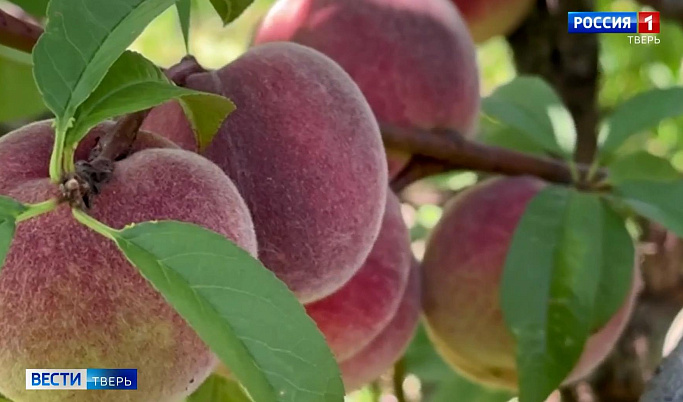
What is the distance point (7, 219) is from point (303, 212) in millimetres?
169

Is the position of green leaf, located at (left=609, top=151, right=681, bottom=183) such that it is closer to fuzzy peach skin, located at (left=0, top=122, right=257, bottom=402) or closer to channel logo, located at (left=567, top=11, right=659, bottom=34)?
channel logo, located at (left=567, top=11, right=659, bottom=34)

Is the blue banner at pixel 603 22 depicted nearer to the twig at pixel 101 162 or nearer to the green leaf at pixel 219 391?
the green leaf at pixel 219 391

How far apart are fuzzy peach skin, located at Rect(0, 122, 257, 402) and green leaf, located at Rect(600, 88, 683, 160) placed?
592 millimetres

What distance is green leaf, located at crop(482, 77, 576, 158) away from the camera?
0.90 meters

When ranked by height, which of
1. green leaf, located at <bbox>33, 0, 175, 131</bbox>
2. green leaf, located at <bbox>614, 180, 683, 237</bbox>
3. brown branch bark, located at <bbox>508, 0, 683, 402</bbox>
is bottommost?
brown branch bark, located at <bbox>508, 0, 683, 402</bbox>

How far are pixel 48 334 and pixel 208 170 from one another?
0.33 feet

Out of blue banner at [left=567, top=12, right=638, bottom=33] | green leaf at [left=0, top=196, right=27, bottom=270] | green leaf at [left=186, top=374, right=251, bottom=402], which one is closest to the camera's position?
green leaf at [left=0, top=196, right=27, bottom=270]

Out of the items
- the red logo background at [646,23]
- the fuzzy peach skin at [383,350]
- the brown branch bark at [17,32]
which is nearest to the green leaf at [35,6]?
the brown branch bark at [17,32]

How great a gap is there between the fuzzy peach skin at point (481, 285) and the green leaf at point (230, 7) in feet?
1.19

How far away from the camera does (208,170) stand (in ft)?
1.32

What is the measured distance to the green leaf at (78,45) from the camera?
1.23 feet

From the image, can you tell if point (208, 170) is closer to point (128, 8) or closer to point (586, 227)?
point (128, 8)

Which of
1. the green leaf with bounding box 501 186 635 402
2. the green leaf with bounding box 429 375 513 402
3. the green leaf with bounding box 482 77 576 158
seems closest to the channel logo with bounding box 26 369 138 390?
the green leaf with bounding box 501 186 635 402

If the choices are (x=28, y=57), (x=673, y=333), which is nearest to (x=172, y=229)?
(x=28, y=57)
